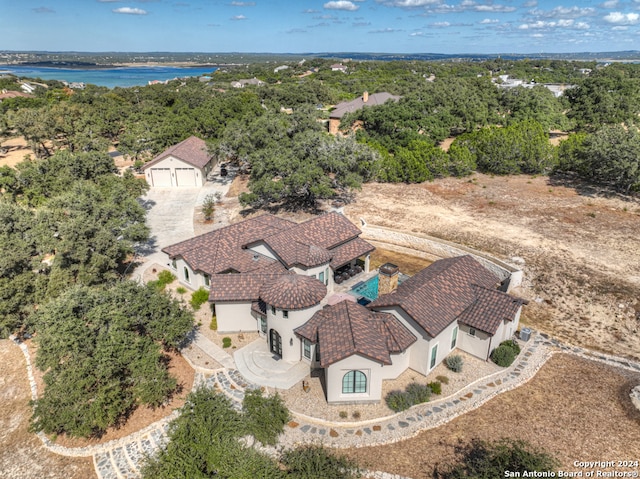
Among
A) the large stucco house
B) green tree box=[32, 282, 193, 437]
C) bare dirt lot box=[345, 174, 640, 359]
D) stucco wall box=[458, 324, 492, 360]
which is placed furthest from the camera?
bare dirt lot box=[345, 174, 640, 359]

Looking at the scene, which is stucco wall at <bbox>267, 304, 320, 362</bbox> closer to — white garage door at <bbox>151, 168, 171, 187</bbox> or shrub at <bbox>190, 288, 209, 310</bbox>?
shrub at <bbox>190, 288, 209, 310</bbox>

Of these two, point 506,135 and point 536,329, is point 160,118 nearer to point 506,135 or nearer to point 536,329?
point 506,135

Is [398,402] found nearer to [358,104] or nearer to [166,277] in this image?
[166,277]

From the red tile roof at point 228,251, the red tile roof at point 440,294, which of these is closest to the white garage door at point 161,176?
the red tile roof at point 228,251

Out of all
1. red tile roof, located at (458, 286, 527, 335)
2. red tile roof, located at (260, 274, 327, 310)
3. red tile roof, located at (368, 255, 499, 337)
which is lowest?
red tile roof, located at (458, 286, 527, 335)


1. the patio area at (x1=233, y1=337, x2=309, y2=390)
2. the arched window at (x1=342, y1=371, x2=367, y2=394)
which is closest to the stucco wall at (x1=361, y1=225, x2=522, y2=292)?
the arched window at (x1=342, y1=371, x2=367, y2=394)

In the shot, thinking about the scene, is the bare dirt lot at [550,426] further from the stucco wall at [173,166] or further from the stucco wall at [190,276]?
the stucco wall at [173,166]

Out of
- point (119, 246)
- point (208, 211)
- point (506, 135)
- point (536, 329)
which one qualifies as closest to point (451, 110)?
point (506, 135)
